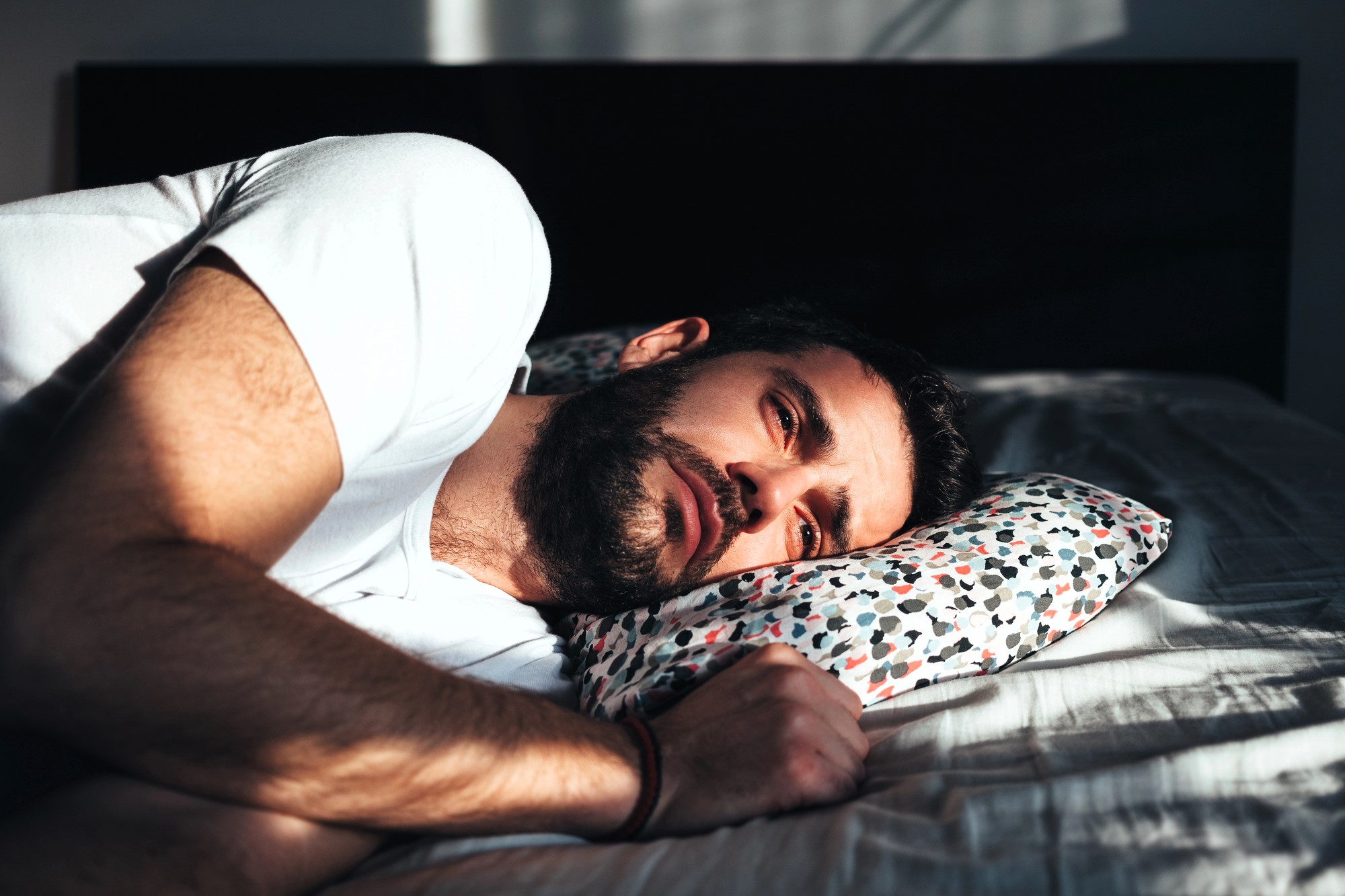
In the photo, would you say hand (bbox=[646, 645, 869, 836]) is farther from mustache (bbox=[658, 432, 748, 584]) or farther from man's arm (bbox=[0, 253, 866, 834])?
mustache (bbox=[658, 432, 748, 584])

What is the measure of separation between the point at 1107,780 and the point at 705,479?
52 cm

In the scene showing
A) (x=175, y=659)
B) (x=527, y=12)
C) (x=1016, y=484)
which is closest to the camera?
(x=175, y=659)

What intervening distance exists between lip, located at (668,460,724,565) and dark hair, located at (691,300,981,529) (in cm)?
24

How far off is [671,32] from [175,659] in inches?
93.8

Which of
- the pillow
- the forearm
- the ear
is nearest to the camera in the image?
the forearm

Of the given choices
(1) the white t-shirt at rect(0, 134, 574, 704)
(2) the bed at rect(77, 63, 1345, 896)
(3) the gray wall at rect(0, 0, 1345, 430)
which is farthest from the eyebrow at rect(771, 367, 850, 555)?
(3) the gray wall at rect(0, 0, 1345, 430)

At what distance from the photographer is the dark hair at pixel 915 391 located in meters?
1.20

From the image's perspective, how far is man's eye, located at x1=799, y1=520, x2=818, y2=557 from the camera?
1091 mm

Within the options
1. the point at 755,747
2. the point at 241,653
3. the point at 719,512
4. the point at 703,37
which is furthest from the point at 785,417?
the point at 703,37

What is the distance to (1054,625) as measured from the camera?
1006mm

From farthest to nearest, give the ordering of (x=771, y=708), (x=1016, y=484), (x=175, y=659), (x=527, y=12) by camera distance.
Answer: (x=527, y=12)
(x=1016, y=484)
(x=771, y=708)
(x=175, y=659)

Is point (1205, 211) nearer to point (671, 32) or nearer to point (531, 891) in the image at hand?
point (671, 32)

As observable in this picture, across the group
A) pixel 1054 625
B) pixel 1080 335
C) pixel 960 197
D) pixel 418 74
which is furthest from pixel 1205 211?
pixel 418 74

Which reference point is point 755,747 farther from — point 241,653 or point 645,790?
point 241,653
